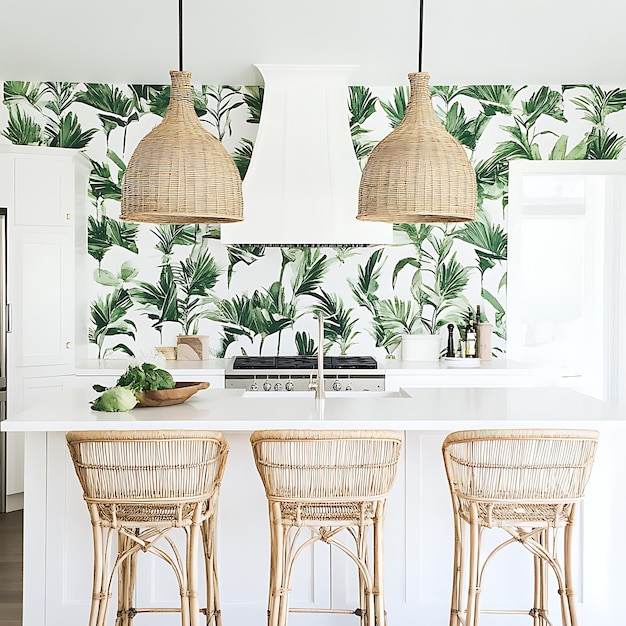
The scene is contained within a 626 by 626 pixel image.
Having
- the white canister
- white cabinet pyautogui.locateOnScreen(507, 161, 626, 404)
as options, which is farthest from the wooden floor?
white cabinet pyautogui.locateOnScreen(507, 161, 626, 404)

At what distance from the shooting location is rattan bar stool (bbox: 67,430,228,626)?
2486 mm

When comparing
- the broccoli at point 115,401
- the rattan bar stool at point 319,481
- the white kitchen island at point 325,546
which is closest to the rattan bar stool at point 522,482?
the rattan bar stool at point 319,481

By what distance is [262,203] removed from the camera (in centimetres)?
485

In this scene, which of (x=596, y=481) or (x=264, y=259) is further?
(x=264, y=259)

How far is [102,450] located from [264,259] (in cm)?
308

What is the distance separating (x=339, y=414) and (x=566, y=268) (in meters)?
3.16

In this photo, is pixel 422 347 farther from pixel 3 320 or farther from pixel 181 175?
pixel 181 175

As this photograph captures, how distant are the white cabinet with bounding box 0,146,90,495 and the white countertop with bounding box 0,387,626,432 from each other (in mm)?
1626

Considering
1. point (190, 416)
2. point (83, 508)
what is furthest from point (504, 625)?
point (83, 508)

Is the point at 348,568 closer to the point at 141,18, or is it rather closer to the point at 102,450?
the point at 102,450

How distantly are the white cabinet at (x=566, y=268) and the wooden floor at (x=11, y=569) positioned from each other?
3.39m

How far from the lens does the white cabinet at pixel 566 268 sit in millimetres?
5488

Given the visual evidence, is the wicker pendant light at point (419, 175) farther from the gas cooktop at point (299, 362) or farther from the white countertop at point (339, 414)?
the gas cooktop at point (299, 362)

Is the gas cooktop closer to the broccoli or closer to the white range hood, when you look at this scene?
the white range hood
